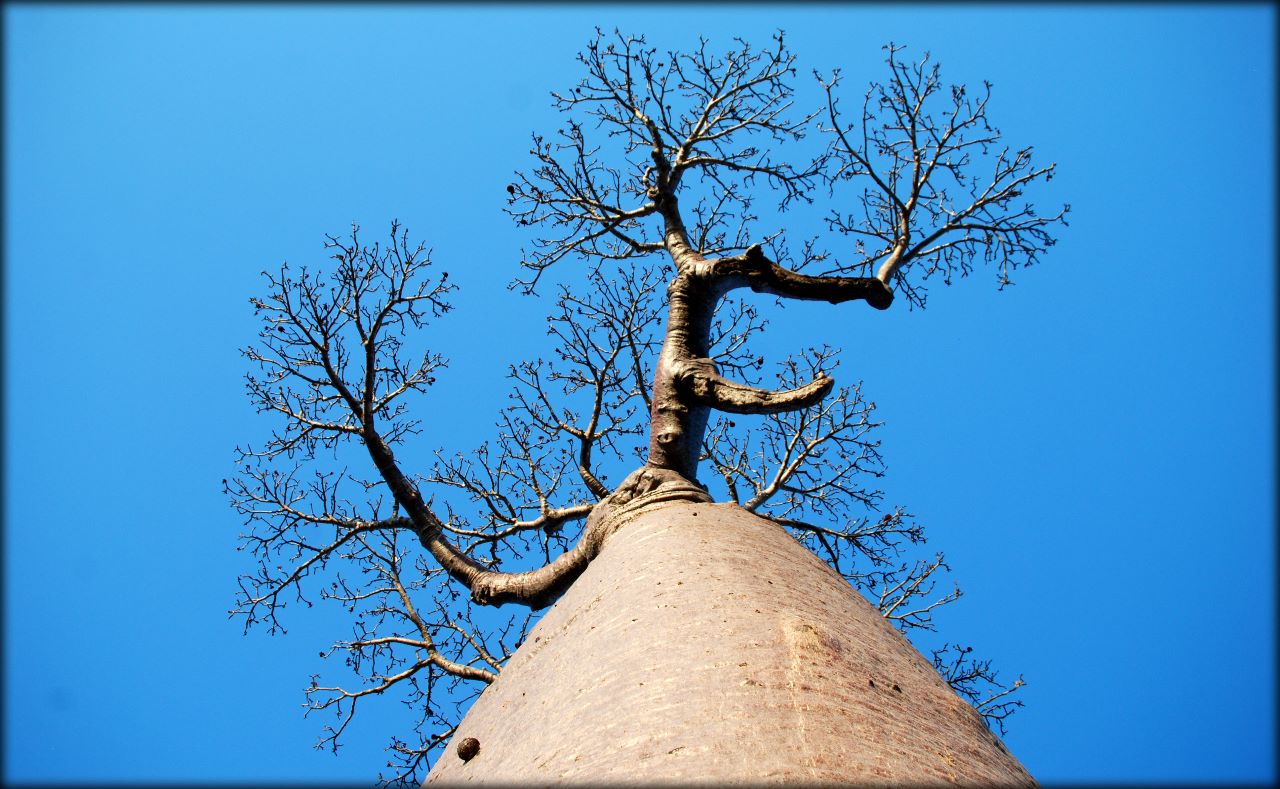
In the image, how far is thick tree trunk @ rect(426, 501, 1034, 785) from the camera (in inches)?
73.1

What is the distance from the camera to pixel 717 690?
6.74ft

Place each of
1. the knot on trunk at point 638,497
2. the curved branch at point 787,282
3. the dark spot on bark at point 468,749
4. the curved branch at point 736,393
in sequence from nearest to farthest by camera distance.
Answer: the dark spot on bark at point 468,749 < the curved branch at point 736,393 < the knot on trunk at point 638,497 < the curved branch at point 787,282

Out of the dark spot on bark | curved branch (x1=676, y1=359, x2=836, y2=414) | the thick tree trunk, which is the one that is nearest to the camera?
the thick tree trunk

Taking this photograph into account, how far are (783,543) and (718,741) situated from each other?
→ 150 centimetres

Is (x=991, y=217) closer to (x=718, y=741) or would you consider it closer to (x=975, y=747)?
(x=975, y=747)

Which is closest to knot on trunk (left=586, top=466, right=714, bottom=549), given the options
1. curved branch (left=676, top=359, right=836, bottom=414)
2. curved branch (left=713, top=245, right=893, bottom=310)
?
curved branch (left=676, top=359, right=836, bottom=414)

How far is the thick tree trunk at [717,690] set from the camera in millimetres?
1856

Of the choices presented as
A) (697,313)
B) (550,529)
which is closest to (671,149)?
(697,313)

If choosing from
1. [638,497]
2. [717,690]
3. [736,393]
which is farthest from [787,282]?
[717,690]

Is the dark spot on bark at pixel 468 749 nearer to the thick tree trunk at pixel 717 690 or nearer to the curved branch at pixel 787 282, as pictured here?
the thick tree trunk at pixel 717 690

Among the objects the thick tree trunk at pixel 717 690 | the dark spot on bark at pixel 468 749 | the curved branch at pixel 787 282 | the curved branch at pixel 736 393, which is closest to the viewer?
the thick tree trunk at pixel 717 690

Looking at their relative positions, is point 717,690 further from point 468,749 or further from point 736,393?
point 736,393

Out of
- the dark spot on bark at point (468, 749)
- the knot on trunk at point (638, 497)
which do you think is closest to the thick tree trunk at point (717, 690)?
the dark spot on bark at point (468, 749)

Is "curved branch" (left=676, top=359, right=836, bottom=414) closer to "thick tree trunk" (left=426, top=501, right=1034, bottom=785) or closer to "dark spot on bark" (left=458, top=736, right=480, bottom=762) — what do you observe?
"thick tree trunk" (left=426, top=501, right=1034, bottom=785)
